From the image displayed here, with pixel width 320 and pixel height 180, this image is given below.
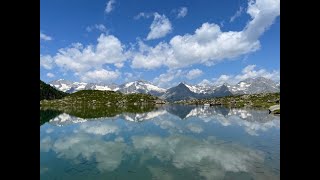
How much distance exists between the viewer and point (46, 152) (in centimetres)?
5628
